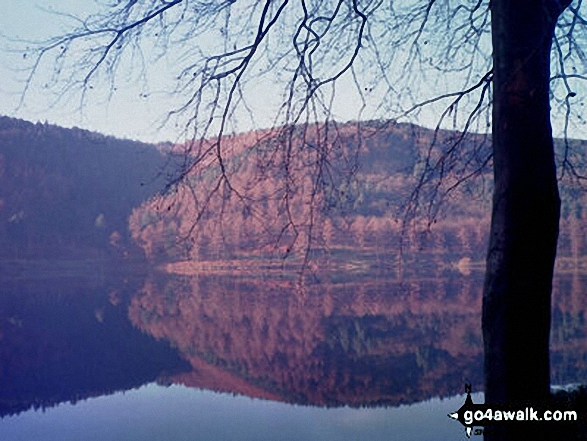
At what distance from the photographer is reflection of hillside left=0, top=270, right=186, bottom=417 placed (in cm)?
1349

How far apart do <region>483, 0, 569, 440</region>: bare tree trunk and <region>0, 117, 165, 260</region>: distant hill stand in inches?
2125

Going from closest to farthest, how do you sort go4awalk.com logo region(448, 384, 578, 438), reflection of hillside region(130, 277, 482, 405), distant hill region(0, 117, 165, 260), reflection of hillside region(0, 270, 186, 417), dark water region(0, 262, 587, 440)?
go4awalk.com logo region(448, 384, 578, 438) < dark water region(0, 262, 587, 440) < reflection of hillside region(130, 277, 482, 405) < reflection of hillside region(0, 270, 186, 417) < distant hill region(0, 117, 165, 260)

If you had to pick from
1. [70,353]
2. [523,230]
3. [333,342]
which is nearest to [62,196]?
[70,353]

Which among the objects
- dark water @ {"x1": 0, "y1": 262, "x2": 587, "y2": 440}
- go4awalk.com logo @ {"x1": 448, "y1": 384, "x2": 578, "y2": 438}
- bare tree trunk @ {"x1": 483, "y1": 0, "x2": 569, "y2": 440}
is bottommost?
dark water @ {"x1": 0, "y1": 262, "x2": 587, "y2": 440}

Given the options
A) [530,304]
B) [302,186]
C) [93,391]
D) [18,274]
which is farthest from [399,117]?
[18,274]

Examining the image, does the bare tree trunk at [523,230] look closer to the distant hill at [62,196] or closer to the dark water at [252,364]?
the dark water at [252,364]

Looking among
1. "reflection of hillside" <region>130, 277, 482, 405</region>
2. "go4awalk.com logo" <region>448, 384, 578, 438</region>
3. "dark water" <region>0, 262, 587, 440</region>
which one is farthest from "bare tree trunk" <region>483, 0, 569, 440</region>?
"reflection of hillside" <region>130, 277, 482, 405</region>

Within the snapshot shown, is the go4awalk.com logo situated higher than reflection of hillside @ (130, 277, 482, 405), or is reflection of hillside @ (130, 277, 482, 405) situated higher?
the go4awalk.com logo

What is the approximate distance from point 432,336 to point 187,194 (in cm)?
1669

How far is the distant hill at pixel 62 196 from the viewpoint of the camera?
58406mm

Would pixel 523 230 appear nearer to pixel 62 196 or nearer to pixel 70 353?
pixel 70 353

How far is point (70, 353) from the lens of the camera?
18.2 m

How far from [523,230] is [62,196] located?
7032cm

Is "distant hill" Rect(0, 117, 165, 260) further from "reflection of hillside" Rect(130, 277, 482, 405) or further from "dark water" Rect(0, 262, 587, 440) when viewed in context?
"reflection of hillside" Rect(130, 277, 482, 405)
